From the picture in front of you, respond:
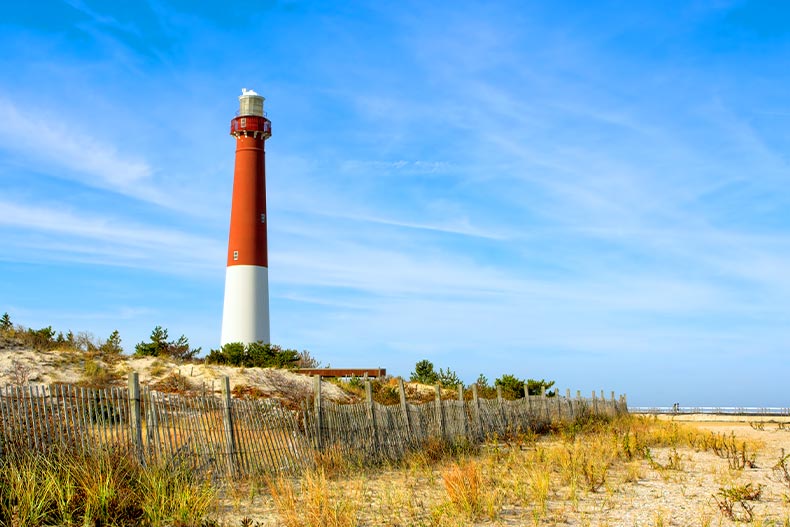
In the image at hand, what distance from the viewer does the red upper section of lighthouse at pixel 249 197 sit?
112 ft

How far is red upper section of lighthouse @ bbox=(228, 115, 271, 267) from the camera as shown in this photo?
112 feet

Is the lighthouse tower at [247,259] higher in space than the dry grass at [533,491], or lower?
higher

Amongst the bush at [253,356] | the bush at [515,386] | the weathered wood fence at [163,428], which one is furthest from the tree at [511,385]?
the weathered wood fence at [163,428]

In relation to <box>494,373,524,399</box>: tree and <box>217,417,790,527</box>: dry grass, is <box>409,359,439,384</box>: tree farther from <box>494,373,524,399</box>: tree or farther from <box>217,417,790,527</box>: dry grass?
<box>217,417,790,527</box>: dry grass

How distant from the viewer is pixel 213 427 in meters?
12.3

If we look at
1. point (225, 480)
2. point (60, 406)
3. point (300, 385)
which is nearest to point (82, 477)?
point (60, 406)

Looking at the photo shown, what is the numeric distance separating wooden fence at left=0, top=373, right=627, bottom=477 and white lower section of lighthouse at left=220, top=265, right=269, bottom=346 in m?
18.2

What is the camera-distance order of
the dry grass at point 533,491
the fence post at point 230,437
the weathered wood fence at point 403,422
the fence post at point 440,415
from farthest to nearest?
the fence post at point 440,415 < the weathered wood fence at point 403,422 < the fence post at point 230,437 < the dry grass at point 533,491

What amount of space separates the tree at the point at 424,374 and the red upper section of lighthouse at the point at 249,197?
9103 millimetres

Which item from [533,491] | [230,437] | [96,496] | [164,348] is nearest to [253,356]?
[164,348]

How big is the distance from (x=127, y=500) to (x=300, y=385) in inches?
607

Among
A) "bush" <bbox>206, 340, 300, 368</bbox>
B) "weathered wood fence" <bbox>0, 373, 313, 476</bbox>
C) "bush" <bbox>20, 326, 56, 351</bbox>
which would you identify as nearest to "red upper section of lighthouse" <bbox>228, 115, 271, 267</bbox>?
"bush" <bbox>206, 340, 300, 368</bbox>

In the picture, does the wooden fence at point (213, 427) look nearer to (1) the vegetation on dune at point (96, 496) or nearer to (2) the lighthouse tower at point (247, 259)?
(1) the vegetation on dune at point (96, 496)

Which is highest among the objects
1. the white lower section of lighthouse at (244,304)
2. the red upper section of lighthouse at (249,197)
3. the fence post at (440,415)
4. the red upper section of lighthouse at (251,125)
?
the red upper section of lighthouse at (251,125)
